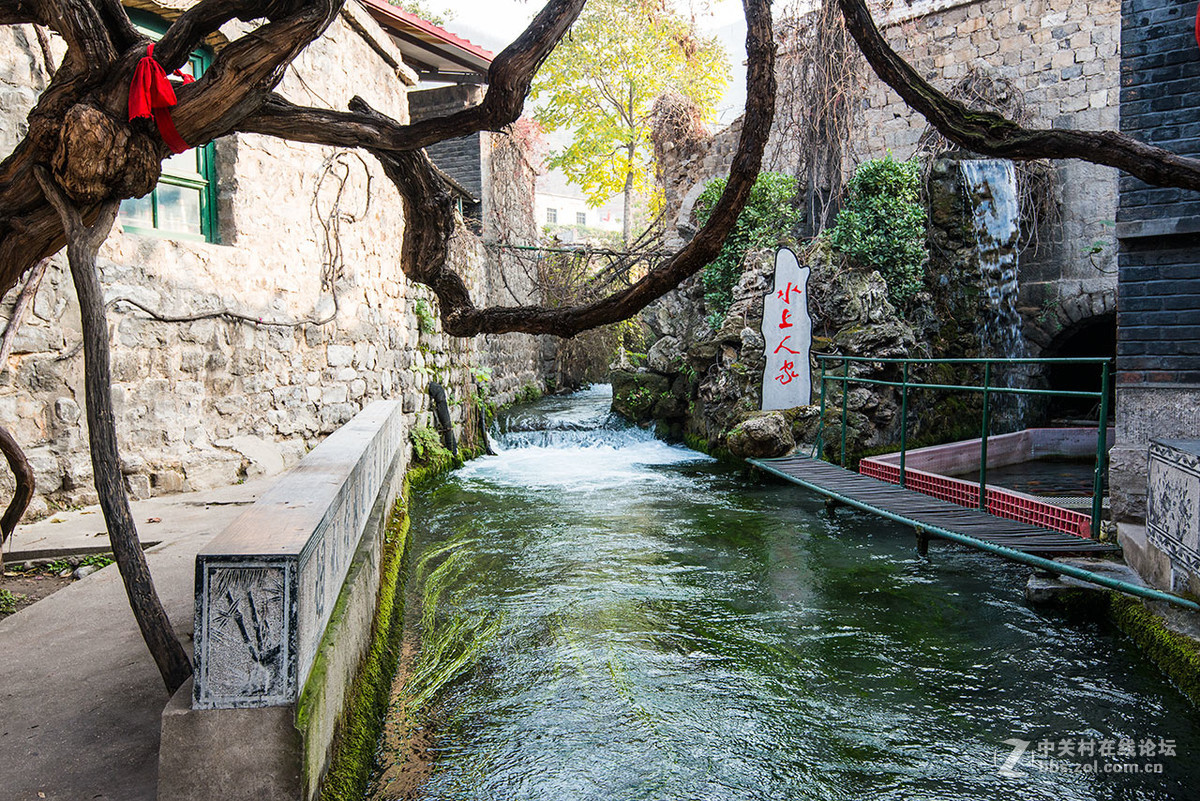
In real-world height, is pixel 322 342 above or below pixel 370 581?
above

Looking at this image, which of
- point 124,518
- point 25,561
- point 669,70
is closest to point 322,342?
point 25,561

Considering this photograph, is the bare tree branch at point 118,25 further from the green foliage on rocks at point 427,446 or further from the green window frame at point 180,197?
the green foliage on rocks at point 427,446

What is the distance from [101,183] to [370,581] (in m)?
1.93

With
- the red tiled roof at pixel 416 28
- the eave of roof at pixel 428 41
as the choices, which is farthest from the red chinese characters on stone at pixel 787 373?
the red tiled roof at pixel 416 28

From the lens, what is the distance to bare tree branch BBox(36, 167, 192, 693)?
2.12 meters

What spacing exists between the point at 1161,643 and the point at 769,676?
6.07 ft

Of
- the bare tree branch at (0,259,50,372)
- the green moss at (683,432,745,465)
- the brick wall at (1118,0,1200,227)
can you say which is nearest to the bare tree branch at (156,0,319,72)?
the bare tree branch at (0,259,50,372)

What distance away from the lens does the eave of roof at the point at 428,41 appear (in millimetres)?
8867

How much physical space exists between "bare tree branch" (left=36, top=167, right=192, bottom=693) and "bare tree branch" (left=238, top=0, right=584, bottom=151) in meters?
0.78

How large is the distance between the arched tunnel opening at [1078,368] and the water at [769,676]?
22.6 feet

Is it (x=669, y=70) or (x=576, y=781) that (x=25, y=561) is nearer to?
(x=576, y=781)

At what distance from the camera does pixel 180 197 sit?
19.1 feet

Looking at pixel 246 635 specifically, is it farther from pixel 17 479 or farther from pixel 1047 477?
pixel 1047 477

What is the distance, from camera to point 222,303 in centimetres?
589
